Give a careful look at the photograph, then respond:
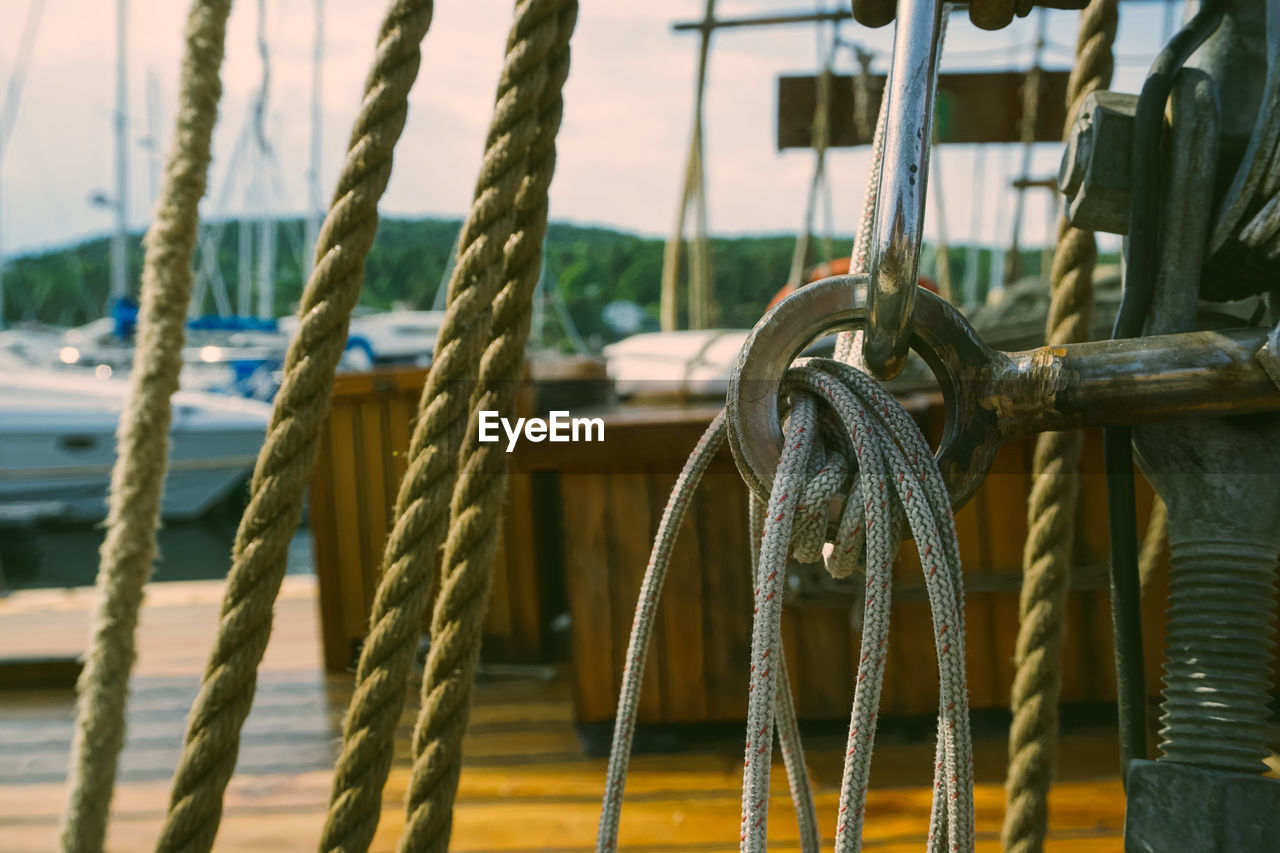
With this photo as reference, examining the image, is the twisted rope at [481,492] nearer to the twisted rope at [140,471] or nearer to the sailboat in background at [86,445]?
the twisted rope at [140,471]


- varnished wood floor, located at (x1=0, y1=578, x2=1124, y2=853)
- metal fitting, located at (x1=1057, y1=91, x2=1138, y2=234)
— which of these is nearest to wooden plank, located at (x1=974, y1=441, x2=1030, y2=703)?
varnished wood floor, located at (x1=0, y1=578, x2=1124, y2=853)

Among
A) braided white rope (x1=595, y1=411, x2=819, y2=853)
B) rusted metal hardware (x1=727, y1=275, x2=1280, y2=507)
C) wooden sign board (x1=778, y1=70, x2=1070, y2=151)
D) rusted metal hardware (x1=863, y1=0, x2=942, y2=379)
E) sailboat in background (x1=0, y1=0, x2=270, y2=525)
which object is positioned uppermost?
wooden sign board (x1=778, y1=70, x2=1070, y2=151)

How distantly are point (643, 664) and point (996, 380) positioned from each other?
0.98ft

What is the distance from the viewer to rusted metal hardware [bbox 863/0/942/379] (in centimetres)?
51

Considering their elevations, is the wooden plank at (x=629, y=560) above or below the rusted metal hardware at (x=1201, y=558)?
below

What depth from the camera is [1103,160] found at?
2.29 feet

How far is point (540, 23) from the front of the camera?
750 millimetres

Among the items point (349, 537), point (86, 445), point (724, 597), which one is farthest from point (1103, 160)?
point (86, 445)

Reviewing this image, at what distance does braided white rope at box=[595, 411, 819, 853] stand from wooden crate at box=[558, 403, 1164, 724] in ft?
4.37

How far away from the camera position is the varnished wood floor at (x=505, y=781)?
172 centimetres

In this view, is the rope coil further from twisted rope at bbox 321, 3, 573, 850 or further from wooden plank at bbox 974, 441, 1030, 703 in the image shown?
wooden plank at bbox 974, 441, 1030, 703

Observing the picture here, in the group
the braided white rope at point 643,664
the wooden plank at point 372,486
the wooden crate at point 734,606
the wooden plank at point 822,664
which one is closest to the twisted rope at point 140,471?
the braided white rope at point 643,664

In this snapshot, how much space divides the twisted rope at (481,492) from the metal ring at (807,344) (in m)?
0.25

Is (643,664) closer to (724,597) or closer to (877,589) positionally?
(877,589)
